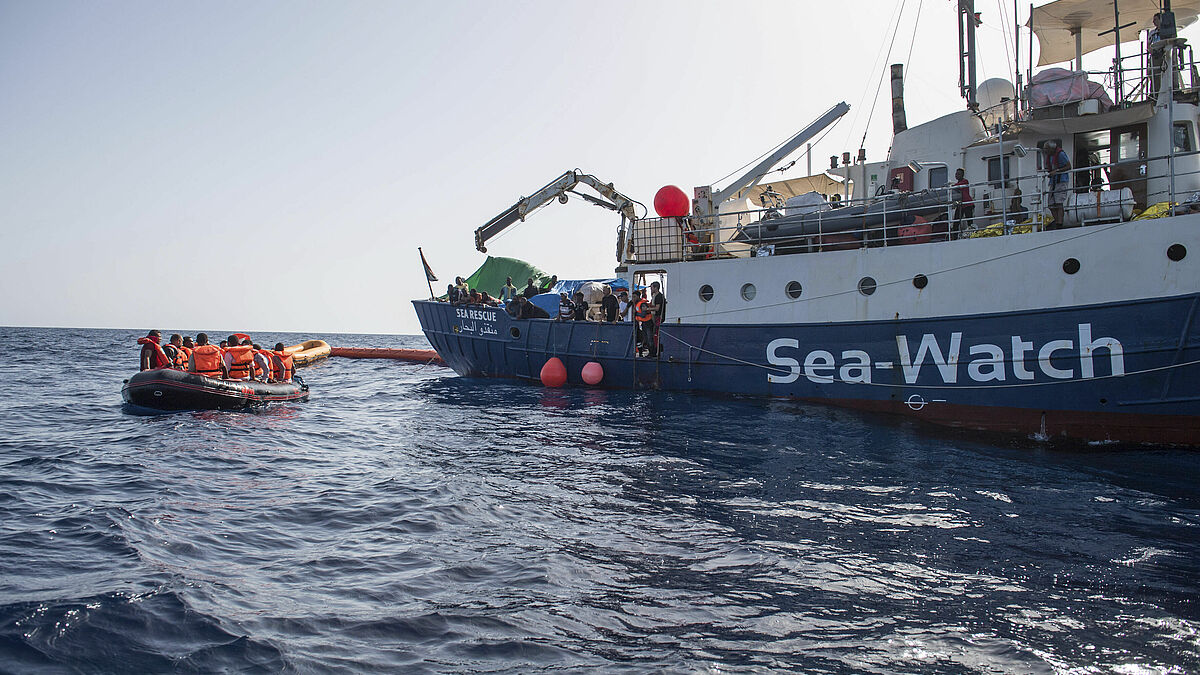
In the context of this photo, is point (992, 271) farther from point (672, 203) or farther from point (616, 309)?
point (616, 309)

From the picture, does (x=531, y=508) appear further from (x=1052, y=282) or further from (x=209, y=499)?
(x=1052, y=282)

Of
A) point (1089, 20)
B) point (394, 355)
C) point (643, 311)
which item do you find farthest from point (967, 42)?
point (394, 355)

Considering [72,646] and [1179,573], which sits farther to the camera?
[1179,573]

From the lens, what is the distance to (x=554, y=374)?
18.9m

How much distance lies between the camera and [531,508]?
23.8 feet

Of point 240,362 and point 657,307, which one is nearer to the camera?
point 240,362

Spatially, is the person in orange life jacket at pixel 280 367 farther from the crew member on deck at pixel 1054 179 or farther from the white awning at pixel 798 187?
the crew member on deck at pixel 1054 179

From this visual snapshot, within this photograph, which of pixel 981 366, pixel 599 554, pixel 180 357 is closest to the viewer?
pixel 599 554

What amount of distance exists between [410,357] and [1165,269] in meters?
30.7

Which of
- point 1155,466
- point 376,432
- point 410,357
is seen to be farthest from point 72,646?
point 410,357

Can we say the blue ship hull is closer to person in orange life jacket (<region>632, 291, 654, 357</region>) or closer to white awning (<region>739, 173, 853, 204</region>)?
person in orange life jacket (<region>632, 291, 654, 357</region>)

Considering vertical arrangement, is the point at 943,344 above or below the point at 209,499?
above

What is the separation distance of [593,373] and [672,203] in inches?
176

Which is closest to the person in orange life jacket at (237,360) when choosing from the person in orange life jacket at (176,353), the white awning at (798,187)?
the person in orange life jacket at (176,353)
